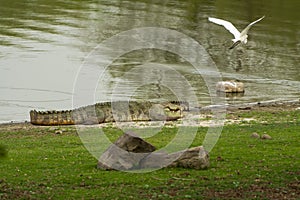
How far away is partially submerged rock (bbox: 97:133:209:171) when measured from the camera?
467 inches

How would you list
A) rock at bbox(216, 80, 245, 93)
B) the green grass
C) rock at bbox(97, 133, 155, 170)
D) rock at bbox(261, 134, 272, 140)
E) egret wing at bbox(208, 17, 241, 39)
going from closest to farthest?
the green grass → rock at bbox(97, 133, 155, 170) → rock at bbox(261, 134, 272, 140) → egret wing at bbox(208, 17, 241, 39) → rock at bbox(216, 80, 245, 93)

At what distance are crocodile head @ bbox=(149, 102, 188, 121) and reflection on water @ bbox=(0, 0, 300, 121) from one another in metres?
3.15

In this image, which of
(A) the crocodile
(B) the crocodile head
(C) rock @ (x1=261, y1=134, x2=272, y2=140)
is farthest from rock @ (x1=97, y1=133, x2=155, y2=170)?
(B) the crocodile head

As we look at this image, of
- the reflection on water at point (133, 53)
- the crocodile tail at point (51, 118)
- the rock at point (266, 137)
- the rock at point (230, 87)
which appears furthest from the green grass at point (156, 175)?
the rock at point (230, 87)

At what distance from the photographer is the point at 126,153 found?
38.8ft

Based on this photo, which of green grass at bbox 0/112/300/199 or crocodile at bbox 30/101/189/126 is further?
crocodile at bbox 30/101/189/126

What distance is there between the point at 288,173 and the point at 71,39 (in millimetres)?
22633

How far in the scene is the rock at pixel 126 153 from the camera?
11.8 m

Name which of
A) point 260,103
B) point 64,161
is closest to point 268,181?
point 64,161

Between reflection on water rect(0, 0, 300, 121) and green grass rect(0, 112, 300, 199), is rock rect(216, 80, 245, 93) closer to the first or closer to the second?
reflection on water rect(0, 0, 300, 121)

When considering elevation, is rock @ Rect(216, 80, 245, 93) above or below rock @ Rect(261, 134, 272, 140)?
below

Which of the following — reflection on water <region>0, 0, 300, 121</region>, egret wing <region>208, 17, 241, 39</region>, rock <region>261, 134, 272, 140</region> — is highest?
egret wing <region>208, 17, 241, 39</region>


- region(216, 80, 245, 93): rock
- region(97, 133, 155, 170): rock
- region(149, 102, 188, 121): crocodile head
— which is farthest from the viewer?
region(216, 80, 245, 93): rock

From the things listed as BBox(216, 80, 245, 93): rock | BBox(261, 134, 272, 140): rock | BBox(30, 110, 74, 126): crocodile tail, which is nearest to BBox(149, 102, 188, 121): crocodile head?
BBox(30, 110, 74, 126): crocodile tail
